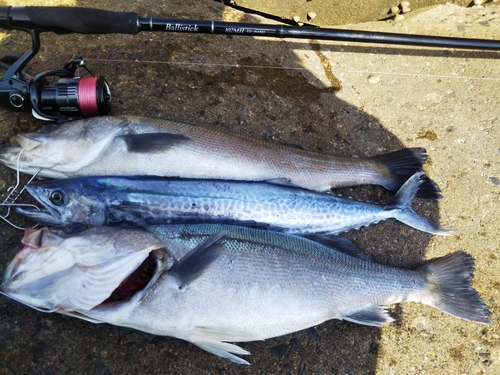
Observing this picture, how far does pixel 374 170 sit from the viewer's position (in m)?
2.93

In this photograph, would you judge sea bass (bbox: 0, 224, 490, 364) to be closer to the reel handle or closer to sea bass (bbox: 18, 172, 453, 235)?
sea bass (bbox: 18, 172, 453, 235)

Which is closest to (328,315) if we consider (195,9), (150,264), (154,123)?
(150,264)

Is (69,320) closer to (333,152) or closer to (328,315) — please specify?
(328,315)

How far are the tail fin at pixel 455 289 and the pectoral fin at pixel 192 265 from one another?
1647 mm

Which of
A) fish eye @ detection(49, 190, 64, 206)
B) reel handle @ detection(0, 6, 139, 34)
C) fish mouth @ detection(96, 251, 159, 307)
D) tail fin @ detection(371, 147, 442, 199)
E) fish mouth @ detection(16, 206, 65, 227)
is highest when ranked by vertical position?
reel handle @ detection(0, 6, 139, 34)

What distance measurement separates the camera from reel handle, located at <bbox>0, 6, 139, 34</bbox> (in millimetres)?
2410

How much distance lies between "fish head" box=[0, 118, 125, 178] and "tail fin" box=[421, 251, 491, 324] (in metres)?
2.52

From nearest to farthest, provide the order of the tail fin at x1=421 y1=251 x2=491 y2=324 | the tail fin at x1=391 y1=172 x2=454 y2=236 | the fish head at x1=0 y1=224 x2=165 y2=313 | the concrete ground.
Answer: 1. the fish head at x1=0 y1=224 x2=165 y2=313
2. the concrete ground
3. the tail fin at x1=421 y1=251 x2=491 y2=324
4. the tail fin at x1=391 y1=172 x2=454 y2=236

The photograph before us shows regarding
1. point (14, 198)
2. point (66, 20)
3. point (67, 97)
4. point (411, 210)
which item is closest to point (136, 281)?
point (14, 198)

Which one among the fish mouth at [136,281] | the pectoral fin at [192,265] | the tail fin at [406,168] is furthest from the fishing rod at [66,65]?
the tail fin at [406,168]

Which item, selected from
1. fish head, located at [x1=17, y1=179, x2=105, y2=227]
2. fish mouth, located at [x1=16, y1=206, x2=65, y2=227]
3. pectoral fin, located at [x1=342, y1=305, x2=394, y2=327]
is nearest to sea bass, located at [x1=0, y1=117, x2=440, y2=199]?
fish head, located at [x1=17, y1=179, x2=105, y2=227]

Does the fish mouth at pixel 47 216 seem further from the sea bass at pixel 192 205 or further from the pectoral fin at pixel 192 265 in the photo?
the pectoral fin at pixel 192 265

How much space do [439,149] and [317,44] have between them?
161 cm

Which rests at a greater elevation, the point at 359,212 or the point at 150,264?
the point at 359,212
